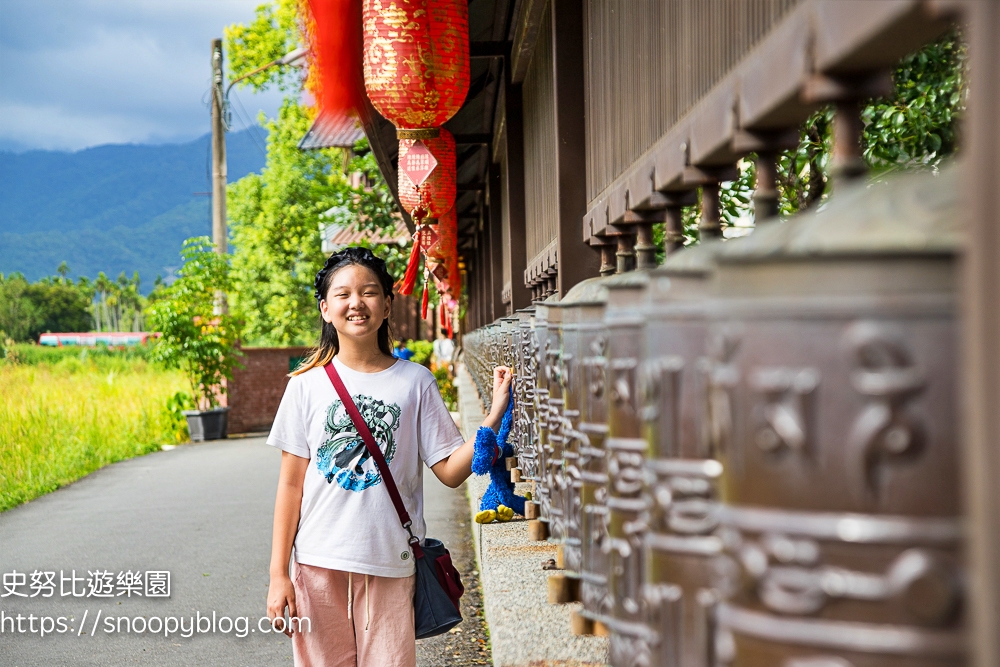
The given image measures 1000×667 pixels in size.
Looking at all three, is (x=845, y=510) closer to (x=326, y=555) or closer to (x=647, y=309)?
(x=647, y=309)

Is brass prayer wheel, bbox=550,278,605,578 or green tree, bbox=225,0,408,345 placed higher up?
green tree, bbox=225,0,408,345

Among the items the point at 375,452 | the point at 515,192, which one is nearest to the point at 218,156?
the point at 515,192

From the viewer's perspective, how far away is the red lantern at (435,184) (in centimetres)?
745

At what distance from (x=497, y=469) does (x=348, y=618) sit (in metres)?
0.90

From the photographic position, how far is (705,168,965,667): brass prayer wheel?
74 cm

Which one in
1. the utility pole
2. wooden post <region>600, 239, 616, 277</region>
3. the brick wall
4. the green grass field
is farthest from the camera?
the utility pole

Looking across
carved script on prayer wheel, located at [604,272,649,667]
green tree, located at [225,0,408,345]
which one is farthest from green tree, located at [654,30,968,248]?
green tree, located at [225,0,408,345]

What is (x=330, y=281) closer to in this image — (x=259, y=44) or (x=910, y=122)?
(x=910, y=122)

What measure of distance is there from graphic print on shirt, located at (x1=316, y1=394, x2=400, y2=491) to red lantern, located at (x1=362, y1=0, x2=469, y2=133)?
2775mm

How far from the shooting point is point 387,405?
3.06 meters

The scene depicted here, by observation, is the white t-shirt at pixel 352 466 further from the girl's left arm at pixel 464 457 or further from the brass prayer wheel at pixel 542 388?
the brass prayer wheel at pixel 542 388

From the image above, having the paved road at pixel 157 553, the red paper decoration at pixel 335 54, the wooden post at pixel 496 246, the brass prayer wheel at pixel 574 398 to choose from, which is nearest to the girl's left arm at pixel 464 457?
the brass prayer wheel at pixel 574 398

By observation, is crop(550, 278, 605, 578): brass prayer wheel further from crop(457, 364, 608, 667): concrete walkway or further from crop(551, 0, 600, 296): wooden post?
crop(551, 0, 600, 296): wooden post

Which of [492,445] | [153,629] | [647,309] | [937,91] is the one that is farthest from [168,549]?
[647,309]
